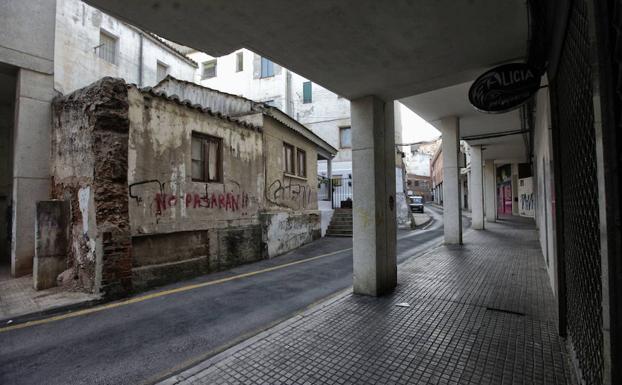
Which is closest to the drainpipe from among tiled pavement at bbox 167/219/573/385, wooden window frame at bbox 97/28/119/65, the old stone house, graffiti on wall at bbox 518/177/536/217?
wooden window frame at bbox 97/28/119/65

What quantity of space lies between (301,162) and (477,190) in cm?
879

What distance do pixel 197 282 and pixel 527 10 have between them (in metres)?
7.22

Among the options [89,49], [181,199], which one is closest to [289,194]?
[181,199]

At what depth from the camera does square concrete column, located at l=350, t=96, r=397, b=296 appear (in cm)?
532

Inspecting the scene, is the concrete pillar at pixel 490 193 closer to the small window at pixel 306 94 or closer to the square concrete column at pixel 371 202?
the small window at pixel 306 94

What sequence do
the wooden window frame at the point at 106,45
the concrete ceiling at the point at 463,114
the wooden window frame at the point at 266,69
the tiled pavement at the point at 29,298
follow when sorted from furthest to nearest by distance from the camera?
1. the wooden window frame at the point at 266,69
2. the wooden window frame at the point at 106,45
3. the concrete ceiling at the point at 463,114
4. the tiled pavement at the point at 29,298

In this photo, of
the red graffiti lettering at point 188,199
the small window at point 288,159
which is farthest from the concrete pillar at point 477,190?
the red graffiti lettering at point 188,199

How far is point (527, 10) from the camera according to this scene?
3139 mm

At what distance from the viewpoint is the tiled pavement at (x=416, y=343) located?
2904 millimetres

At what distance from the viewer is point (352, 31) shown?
352 centimetres

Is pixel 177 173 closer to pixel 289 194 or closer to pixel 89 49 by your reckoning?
pixel 289 194

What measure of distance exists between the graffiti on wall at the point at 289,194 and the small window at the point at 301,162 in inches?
22.2

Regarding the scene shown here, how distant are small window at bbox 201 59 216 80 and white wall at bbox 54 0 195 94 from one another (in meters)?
8.76

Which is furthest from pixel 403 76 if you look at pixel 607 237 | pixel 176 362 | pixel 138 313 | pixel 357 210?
pixel 138 313
